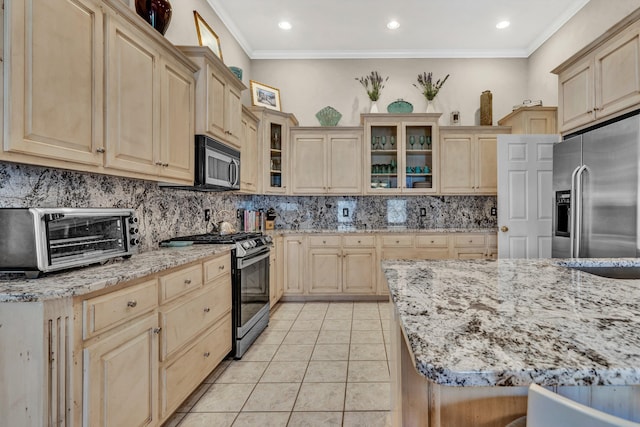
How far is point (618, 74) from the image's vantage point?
235cm

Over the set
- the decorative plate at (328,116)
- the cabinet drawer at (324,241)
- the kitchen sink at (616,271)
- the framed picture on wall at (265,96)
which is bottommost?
the cabinet drawer at (324,241)

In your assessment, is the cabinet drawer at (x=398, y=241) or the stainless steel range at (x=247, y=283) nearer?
the stainless steel range at (x=247, y=283)

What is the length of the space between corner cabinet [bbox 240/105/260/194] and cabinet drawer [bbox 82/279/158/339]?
210 cm

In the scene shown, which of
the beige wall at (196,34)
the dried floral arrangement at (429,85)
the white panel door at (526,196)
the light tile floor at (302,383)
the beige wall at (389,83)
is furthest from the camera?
the beige wall at (389,83)

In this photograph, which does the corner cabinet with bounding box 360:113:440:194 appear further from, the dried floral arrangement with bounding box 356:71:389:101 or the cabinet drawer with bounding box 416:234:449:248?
A: the cabinet drawer with bounding box 416:234:449:248

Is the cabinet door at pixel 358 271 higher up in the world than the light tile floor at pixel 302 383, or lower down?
higher up

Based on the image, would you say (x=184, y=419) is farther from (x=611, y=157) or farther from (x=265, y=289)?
(x=611, y=157)

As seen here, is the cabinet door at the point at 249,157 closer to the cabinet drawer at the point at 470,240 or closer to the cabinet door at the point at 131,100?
the cabinet door at the point at 131,100

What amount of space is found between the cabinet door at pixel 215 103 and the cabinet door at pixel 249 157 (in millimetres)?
777

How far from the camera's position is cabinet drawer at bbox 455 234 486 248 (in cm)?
414

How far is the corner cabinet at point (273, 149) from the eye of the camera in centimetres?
418

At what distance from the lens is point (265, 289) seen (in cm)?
324

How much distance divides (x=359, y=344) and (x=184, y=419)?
1499mm

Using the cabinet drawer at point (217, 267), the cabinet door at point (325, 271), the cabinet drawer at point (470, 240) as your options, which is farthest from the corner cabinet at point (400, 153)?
the cabinet drawer at point (217, 267)
